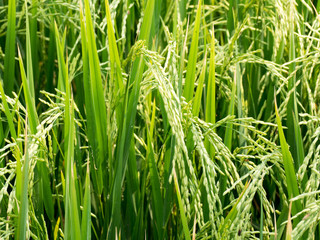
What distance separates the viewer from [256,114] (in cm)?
145

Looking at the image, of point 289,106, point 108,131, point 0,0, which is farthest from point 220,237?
point 0,0

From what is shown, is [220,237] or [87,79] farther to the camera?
[87,79]

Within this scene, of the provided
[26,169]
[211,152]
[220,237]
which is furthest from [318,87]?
[26,169]

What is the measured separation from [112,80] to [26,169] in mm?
258

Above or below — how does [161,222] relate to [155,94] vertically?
below

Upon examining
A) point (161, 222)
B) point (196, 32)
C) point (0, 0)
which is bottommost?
point (161, 222)

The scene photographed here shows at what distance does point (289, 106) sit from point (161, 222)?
0.41 m

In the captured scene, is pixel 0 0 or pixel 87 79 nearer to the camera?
pixel 87 79

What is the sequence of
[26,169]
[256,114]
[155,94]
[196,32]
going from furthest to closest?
[256,114] < [155,94] < [196,32] < [26,169]

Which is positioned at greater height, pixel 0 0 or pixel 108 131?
pixel 0 0

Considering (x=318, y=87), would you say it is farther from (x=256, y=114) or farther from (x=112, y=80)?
(x=112, y=80)

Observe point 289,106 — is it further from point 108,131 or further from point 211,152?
point 108,131

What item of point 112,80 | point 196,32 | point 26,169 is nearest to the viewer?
point 26,169

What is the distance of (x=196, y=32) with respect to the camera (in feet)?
3.83
